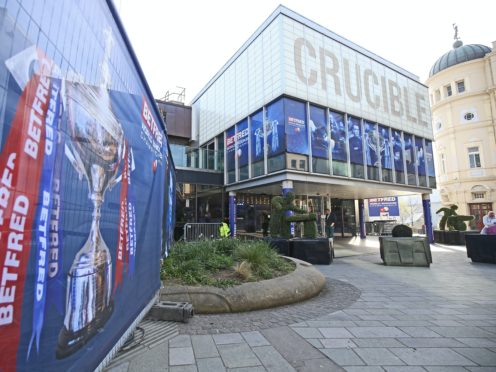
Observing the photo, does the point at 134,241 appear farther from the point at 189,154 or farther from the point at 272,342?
the point at 189,154

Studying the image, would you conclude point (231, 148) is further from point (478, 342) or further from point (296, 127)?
point (478, 342)

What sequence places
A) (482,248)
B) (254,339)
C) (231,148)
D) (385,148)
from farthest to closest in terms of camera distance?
(231,148), (385,148), (482,248), (254,339)

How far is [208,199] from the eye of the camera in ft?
66.0

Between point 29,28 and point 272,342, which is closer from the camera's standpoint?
point 29,28

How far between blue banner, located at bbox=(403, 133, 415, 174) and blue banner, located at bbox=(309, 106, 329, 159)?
8250 mm

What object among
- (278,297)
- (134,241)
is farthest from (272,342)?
(134,241)

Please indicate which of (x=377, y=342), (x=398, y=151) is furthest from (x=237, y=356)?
(x=398, y=151)

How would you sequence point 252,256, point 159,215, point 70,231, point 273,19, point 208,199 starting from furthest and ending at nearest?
point 208,199 → point 273,19 → point 252,256 → point 159,215 → point 70,231

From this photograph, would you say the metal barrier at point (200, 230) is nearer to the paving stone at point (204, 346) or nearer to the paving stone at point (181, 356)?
the paving stone at point (204, 346)

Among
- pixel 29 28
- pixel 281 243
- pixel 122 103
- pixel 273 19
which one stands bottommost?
pixel 281 243

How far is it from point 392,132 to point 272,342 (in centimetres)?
2018

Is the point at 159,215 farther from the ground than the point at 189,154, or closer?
closer

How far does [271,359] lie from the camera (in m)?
3.11

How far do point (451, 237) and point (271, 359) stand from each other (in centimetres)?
1978
